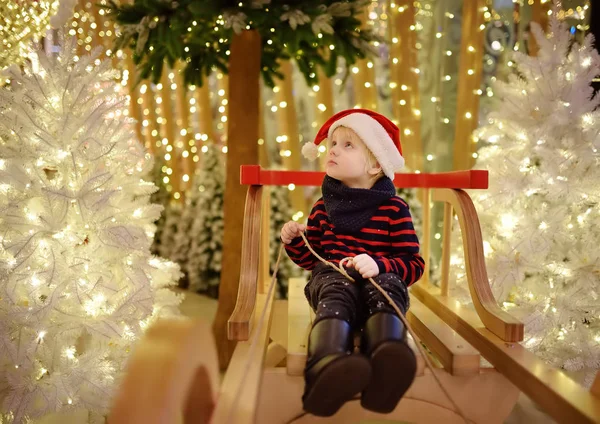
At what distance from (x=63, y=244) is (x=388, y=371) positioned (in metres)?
1.13

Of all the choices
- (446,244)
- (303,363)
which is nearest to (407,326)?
(303,363)

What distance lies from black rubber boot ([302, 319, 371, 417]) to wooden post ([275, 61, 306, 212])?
2456 millimetres

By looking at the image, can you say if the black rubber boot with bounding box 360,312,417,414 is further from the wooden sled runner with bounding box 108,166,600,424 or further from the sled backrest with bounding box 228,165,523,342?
the sled backrest with bounding box 228,165,523,342

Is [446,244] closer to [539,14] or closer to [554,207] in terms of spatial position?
[554,207]

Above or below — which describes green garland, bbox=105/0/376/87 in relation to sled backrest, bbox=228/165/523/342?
above

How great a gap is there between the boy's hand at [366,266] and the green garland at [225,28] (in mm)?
926

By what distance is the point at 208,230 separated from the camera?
3332 mm

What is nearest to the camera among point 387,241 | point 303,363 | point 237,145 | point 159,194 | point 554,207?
point 303,363

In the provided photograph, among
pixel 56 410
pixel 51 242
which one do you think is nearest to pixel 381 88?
pixel 51 242

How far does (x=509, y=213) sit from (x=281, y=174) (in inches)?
39.6

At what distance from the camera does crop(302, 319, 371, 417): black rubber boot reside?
0.91 metres

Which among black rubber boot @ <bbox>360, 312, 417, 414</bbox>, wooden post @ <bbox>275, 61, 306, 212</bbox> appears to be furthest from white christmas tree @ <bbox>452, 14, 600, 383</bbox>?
wooden post @ <bbox>275, 61, 306, 212</bbox>

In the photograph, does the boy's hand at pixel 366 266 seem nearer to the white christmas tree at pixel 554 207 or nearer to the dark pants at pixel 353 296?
the dark pants at pixel 353 296

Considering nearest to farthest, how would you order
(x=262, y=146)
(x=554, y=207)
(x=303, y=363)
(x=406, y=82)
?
(x=303, y=363) < (x=554, y=207) < (x=406, y=82) < (x=262, y=146)
